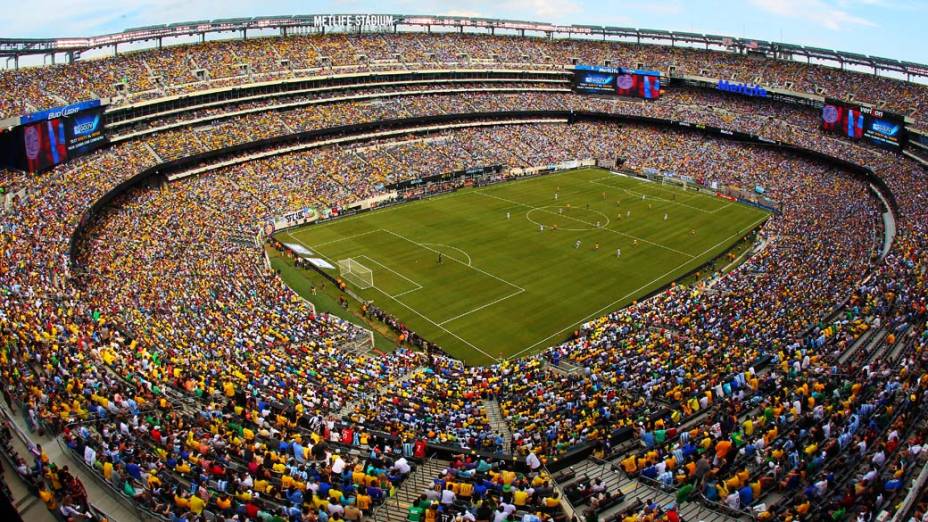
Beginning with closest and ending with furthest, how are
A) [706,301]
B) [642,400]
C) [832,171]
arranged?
[642,400] → [706,301] → [832,171]

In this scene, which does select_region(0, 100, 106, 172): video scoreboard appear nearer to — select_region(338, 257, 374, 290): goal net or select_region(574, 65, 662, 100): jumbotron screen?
select_region(338, 257, 374, 290): goal net

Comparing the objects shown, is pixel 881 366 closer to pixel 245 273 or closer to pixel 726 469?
pixel 726 469

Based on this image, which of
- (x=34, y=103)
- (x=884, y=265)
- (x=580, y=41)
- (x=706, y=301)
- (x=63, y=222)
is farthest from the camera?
(x=580, y=41)

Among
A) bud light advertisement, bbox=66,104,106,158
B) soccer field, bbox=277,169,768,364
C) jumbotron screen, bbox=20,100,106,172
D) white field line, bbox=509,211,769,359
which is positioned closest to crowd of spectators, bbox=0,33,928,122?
jumbotron screen, bbox=20,100,106,172

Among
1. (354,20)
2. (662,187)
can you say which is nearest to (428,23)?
(354,20)

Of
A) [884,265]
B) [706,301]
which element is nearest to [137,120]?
[706,301]

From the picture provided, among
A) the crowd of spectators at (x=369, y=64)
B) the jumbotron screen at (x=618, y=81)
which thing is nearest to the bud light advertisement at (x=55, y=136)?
the crowd of spectators at (x=369, y=64)
